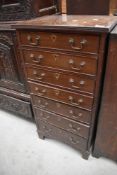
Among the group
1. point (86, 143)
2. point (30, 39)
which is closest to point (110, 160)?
point (86, 143)

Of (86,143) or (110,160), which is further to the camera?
(110,160)

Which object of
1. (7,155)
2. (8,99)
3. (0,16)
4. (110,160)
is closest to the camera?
(0,16)

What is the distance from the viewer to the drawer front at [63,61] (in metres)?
0.92

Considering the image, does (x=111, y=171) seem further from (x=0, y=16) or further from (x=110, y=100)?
(x=0, y=16)

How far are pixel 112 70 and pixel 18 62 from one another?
33.4 inches

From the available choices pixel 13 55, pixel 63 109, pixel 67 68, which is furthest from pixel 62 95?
pixel 13 55

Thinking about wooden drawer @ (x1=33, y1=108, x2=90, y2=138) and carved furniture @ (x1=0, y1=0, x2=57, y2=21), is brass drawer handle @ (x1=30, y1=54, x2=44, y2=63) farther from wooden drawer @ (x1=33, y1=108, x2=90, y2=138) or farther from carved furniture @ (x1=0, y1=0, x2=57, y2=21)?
wooden drawer @ (x1=33, y1=108, x2=90, y2=138)

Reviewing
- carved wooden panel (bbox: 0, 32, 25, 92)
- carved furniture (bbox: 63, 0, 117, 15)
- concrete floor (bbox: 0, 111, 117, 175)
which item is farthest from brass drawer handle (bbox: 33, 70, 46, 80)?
concrete floor (bbox: 0, 111, 117, 175)

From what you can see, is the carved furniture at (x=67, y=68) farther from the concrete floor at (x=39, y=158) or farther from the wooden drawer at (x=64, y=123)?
the concrete floor at (x=39, y=158)

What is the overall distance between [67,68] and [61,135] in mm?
724

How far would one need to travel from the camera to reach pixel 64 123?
4.40 feet

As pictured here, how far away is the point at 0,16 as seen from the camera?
132 cm

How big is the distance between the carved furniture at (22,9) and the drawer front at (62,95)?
0.54m

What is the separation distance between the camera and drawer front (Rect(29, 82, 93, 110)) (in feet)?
3.56
